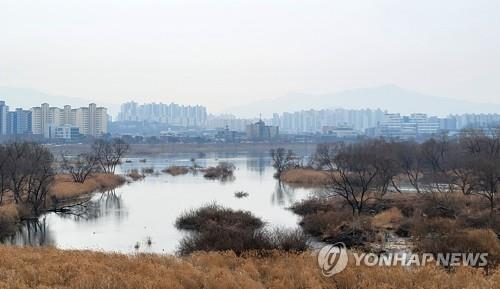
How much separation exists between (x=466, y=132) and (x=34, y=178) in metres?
53.8

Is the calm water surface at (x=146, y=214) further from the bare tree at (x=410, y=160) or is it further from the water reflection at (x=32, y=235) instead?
the bare tree at (x=410, y=160)

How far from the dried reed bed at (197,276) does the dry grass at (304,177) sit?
37.8m

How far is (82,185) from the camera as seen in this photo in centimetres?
4541

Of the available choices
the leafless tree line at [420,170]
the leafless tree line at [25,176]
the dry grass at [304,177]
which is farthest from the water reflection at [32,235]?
the dry grass at [304,177]

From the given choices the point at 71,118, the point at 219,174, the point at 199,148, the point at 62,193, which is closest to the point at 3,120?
the point at 71,118

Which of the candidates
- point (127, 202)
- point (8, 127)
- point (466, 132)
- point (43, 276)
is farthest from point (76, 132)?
point (43, 276)

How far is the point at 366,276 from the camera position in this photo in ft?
35.8

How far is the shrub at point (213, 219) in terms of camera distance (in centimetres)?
2601

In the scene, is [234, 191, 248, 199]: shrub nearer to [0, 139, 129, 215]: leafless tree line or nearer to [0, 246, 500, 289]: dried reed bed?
[0, 139, 129, 215]: leafless tree line

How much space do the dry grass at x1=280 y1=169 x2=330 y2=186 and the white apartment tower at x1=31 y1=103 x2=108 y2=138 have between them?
131 metres

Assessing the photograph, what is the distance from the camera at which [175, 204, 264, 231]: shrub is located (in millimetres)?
26009

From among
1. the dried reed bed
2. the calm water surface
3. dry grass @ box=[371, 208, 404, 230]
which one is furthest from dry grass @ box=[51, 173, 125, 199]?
the dried reed bed

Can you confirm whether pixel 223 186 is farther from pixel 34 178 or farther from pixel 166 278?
pixel 166 278

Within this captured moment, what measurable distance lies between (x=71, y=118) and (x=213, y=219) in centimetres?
17174
